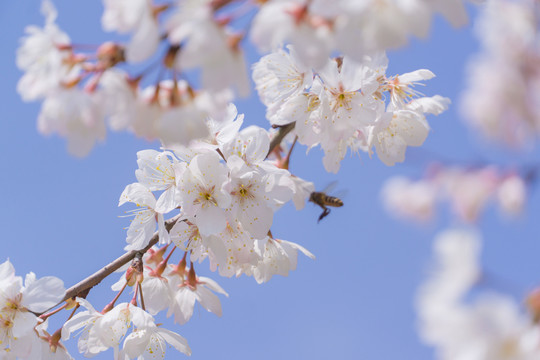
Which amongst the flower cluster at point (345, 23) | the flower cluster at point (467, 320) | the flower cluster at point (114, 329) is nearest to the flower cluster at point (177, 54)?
the flower cluster at point (345, 23)

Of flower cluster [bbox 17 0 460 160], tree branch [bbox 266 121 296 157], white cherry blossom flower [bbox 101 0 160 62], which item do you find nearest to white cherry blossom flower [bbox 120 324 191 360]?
tree branch [bbox 266 121 296 157]

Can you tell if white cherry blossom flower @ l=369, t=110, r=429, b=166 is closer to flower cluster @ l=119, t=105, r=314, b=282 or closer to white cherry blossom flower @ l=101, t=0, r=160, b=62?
flower cluster @ l=119, t=105, r=314, b=282

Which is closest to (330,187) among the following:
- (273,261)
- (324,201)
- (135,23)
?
(324,201)

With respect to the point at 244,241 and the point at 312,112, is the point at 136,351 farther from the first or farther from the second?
the point at 312,112

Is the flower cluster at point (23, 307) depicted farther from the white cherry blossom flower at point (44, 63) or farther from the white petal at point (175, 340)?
the white cherry blossom flower at point (44, 63)

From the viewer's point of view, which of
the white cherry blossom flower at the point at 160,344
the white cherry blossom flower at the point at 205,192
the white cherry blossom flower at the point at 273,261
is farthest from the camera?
the white cherry blossom flower at the point at 273,261
